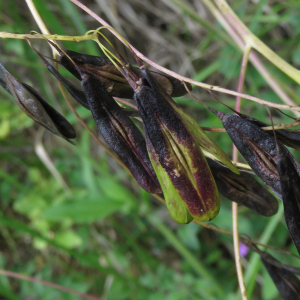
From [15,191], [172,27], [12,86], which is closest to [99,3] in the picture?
[172,27]

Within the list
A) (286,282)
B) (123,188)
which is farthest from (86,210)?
(286,282)

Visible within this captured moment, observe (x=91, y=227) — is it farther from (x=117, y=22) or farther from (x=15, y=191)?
(x=117, y=22)

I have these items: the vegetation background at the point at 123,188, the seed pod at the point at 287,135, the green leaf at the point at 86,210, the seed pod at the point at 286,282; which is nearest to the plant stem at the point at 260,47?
the seed pod at the point at 287,135

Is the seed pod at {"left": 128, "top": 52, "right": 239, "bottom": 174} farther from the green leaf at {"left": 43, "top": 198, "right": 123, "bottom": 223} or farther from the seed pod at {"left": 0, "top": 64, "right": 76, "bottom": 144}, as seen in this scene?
the green leaf at {"left": 43, "top": 198, "right": 123, "bottom": 223}

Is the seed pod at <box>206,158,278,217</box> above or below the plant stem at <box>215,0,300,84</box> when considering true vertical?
below

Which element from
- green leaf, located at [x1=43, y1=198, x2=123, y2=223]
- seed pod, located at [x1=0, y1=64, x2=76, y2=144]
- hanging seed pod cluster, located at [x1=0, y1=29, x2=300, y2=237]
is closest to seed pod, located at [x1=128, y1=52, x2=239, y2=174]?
hanging seed pod cluster, located at [x1=0, y1=29, x2=300, y2=237]

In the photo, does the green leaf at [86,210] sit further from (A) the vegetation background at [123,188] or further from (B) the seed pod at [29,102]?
(B) the seed pod at [29,102]
